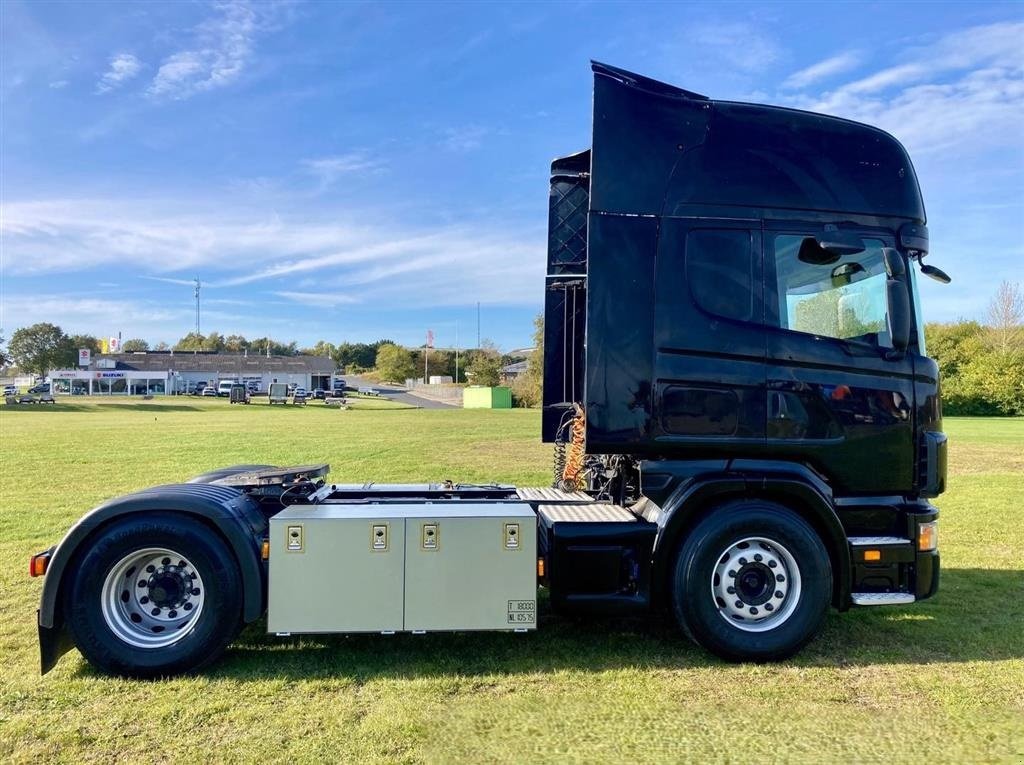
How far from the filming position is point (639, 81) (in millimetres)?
4508

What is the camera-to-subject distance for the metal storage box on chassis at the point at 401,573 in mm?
4145

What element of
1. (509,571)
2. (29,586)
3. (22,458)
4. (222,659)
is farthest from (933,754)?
A: (22,458)

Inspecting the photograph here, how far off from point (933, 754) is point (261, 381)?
9422 cm

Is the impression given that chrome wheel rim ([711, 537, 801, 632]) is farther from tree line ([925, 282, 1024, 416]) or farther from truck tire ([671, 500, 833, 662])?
tree line ([925, 282, 1024, 416])

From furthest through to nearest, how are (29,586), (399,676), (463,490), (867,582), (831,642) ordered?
(29,586)
(463,490)
(831,642)
(867,582)
(399,676)

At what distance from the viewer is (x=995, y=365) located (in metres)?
47.7

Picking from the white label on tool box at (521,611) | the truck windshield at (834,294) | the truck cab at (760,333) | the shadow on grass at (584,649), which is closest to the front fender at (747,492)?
the truck cab at (760,333)

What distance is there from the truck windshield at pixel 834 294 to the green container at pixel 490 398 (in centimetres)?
5427

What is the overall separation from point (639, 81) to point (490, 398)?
55237mm

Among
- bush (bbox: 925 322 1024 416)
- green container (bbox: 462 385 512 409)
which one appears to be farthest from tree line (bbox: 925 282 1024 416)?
green container (bbox: 462 385 512 409)

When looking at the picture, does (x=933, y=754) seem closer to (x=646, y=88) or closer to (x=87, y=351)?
(x=646, y=88)

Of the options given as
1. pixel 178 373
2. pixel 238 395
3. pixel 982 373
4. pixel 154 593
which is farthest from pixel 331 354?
pixel 154 593

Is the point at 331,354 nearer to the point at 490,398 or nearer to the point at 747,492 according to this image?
the point at 490,398

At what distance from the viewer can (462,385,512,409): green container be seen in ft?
193
